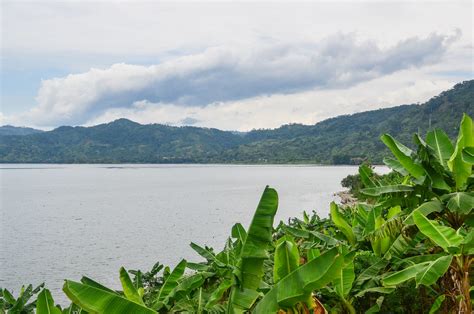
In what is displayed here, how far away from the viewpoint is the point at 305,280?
331 centimetres

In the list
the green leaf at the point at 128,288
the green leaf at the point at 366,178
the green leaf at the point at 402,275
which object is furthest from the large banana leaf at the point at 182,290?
the green leaf at the point at 366,178

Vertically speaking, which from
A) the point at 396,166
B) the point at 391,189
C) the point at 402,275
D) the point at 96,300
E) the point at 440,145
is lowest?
the point at 402,275

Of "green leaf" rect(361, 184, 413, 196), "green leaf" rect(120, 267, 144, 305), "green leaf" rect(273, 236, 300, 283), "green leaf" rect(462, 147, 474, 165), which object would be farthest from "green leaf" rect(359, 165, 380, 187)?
"green leaf" rect(120, 267, 144, 305)

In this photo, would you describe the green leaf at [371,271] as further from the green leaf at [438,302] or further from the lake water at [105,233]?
the lake water at [105,233]

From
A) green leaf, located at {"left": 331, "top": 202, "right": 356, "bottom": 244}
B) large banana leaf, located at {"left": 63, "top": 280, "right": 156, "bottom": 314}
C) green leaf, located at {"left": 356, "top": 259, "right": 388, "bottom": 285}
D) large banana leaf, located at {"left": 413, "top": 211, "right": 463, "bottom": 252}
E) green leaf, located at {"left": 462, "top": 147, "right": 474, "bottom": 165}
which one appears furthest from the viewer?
green leaf, located at {"left": 331, "top": 202, "right": 356, "bottom": 244}

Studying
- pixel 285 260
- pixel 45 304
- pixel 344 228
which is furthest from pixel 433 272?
pixel 45 304

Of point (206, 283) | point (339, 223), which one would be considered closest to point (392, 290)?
point (339, 223)

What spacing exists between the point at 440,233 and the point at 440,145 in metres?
1.71

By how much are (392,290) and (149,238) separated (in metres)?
33.5

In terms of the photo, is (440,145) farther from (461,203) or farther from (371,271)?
(371,271)

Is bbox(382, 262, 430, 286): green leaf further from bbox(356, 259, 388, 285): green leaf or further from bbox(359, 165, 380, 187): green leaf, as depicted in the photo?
bbox(359, 165, 380, 187): green leaf

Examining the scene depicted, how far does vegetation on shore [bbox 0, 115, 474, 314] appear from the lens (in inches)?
136

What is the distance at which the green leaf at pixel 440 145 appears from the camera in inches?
217

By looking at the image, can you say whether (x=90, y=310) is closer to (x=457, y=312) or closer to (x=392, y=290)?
(x=392, y=290)
